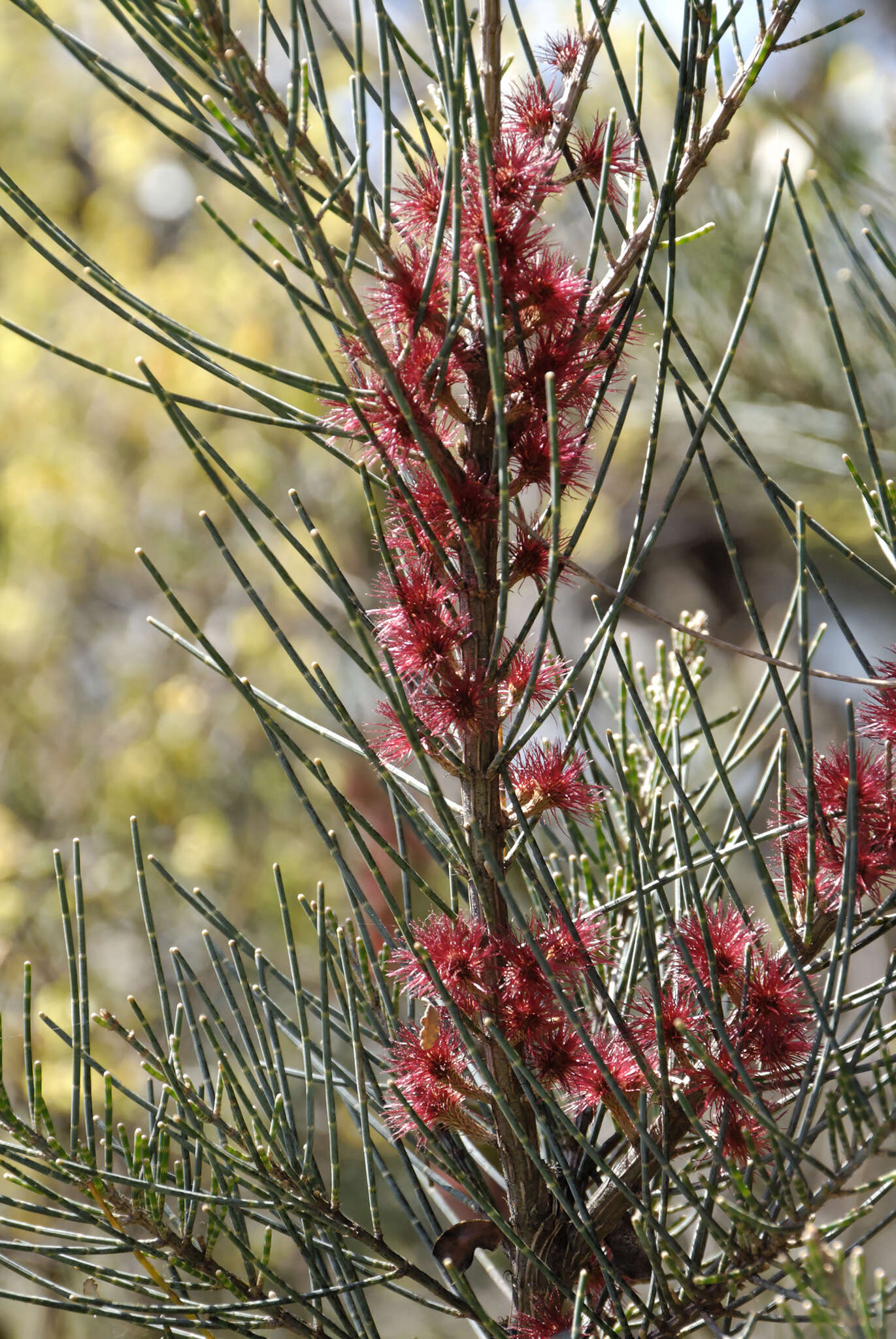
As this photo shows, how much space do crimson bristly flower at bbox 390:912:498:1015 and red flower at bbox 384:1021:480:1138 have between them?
3 centimetres

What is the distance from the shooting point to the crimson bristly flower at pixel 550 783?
1.18 feet

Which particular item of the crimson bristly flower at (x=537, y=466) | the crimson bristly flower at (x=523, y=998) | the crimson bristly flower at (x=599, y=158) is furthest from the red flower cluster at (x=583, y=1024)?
the crimson bristly flower at (x=599, y=158)

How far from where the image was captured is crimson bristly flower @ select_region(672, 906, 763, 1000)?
34 centimetres

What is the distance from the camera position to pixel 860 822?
13.5 inches

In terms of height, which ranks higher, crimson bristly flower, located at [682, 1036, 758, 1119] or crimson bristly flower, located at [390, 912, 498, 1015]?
crimson bristly flower, located at [390, 912, 498, 1015]

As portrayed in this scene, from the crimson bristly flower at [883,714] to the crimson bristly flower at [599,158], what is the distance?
0.18m

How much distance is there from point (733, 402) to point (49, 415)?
55.5 inches

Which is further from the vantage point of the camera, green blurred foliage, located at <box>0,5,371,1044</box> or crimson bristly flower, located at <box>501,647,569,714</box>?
green blurred foliage, located at <box>0,5,371,1044</box>

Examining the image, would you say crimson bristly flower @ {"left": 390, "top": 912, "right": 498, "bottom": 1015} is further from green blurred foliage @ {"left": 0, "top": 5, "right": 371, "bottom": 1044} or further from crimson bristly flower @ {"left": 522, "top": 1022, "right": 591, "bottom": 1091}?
green blurred foliage @ {"left": 0, "top": 5, "right": 371, "bottom": 1044}

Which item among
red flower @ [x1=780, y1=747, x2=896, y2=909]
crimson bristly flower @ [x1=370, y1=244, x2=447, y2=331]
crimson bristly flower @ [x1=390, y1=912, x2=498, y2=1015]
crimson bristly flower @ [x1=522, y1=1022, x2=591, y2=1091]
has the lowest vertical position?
crimson bristly flower @ [x1=522, y1=1022, x2=591, y2=1091]

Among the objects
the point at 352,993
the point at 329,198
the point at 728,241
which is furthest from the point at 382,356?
the point at 728,241

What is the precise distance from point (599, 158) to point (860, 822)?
0.74ft

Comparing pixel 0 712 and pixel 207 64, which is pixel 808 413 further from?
pixel 0 712

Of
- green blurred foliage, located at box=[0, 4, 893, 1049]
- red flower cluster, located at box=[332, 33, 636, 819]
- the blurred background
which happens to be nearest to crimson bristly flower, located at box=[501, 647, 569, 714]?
red flower cluster, located at box=[332, 33, 636, 819]
